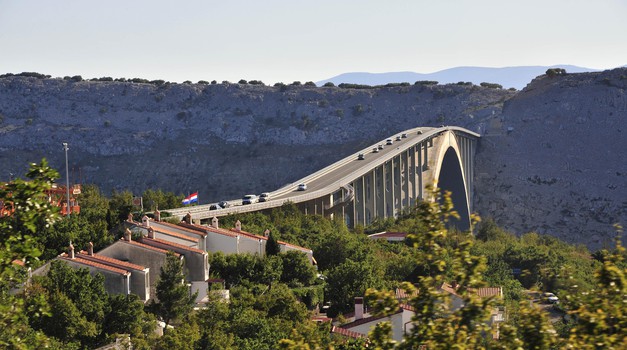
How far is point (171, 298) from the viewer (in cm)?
3972

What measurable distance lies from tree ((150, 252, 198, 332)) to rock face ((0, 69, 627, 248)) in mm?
88092

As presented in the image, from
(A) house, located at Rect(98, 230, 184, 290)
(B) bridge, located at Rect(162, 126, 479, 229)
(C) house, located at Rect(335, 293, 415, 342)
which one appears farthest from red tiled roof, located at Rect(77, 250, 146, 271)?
(B) bridge, located at Rect(162, 126, 479, 229)

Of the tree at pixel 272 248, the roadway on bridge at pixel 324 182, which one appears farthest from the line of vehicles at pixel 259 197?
the tree at pixel 272 248

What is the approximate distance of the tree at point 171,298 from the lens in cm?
3959

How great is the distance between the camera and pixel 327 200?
85688mm

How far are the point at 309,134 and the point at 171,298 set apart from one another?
125 metres

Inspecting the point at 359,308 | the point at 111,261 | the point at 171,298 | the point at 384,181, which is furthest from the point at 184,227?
the point at 384,181

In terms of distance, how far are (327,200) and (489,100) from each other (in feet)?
263

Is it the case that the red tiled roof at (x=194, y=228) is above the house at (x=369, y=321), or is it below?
above

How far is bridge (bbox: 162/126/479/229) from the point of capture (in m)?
83.1

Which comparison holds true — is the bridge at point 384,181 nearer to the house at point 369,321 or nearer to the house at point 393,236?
the house at point 393,236

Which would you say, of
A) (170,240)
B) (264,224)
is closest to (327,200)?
(264,224)

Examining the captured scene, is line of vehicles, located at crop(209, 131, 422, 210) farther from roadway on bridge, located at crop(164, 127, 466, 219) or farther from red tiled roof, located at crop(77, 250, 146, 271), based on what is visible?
red tiled roof, located at crop(77, 250, 146, 271)

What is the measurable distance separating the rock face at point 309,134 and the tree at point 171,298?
8809cm
